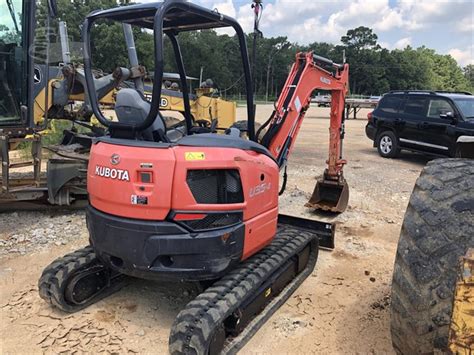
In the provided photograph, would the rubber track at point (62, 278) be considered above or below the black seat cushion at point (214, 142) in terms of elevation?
below

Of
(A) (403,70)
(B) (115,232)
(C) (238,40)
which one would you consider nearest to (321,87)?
(C) (238,40)

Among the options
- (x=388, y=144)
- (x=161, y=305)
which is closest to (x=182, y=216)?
(x=161, y=305)

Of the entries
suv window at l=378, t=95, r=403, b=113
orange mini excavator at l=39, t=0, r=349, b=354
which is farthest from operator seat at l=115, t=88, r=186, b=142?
suv window at l=378, t=95, r=403, b=113

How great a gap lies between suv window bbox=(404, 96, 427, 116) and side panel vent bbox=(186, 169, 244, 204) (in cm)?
948

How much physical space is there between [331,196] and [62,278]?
14.1ft

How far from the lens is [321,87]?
5809mm

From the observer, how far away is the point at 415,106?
11633 millimetres

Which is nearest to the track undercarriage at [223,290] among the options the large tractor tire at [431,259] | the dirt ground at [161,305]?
the dirt ground at [161,305]

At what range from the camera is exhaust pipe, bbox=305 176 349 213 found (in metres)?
6.60

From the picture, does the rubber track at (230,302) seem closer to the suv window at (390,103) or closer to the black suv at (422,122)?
the black suv at (422,122)

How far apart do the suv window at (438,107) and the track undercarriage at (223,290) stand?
7847 mm

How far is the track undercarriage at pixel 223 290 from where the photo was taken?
9.62 feet

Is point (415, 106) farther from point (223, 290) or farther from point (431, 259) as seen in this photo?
point (431, 259)

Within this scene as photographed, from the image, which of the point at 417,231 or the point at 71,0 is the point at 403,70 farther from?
the point at 417,231
